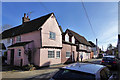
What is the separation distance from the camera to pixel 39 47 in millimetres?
12445

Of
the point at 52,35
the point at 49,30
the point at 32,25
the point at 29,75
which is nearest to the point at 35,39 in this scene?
the point at 49,30

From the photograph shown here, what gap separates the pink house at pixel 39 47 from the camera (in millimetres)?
12352

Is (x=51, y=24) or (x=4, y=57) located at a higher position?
(x=51, y=24)

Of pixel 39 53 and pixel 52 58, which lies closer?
pixel 39 53

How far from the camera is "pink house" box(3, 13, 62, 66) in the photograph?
40.5ft

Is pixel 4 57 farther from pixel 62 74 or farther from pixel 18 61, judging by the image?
pixel 62 74

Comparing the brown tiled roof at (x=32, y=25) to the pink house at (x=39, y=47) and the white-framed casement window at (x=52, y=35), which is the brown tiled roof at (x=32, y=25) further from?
the white-framed casement window at (x=52, y=35)

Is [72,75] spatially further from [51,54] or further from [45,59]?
[51,54]

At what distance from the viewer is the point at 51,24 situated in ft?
47.8

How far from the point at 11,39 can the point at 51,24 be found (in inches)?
357

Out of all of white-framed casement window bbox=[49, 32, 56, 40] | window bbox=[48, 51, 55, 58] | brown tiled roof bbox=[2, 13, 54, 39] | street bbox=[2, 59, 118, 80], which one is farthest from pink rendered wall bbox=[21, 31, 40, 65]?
street bbox=[2, 59, 118, 80]

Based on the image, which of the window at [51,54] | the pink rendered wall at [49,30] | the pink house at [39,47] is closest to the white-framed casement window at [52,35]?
the pink house at [39,47]

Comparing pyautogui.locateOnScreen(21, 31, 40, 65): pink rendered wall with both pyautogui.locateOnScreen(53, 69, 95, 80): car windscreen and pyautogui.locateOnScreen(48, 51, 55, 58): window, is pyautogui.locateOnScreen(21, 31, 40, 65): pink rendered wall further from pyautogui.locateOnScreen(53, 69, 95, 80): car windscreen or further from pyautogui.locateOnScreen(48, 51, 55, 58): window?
pyautogui.locateOnScreen(53, 69, 95, 80): car windscreen

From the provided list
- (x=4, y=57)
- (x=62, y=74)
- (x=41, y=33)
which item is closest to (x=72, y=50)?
(x=41, y=33)
